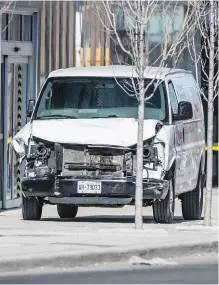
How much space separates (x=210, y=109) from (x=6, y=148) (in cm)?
502

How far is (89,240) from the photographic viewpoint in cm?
1552

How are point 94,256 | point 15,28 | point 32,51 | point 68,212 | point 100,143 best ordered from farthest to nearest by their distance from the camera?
point 32,51
point 15,28
point 68,212
point 100,143
point 94,256

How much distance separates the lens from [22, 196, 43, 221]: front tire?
64.4 ft

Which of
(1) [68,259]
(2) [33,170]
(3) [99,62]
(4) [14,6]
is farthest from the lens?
(3) [99,62]

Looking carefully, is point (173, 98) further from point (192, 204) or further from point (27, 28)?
point (27, 28)

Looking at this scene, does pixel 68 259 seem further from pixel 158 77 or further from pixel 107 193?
pixel 158 77

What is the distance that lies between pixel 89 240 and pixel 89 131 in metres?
3.50

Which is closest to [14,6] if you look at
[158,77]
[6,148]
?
[6,148]

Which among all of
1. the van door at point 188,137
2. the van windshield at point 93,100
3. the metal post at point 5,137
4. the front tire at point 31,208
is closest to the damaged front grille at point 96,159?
the van windshield at point 93,100

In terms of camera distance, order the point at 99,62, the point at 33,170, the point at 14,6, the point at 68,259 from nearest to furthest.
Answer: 1. the point at 68,259
2. the point at 33,170
3. the point at 14,6
4. the point at 99,62

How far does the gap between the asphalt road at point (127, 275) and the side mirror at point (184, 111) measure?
233 inches

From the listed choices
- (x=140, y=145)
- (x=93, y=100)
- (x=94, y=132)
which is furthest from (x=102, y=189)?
(x=93, y=100)

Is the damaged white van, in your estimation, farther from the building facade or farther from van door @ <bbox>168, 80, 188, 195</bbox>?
the building facade

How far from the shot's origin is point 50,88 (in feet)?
66.1
